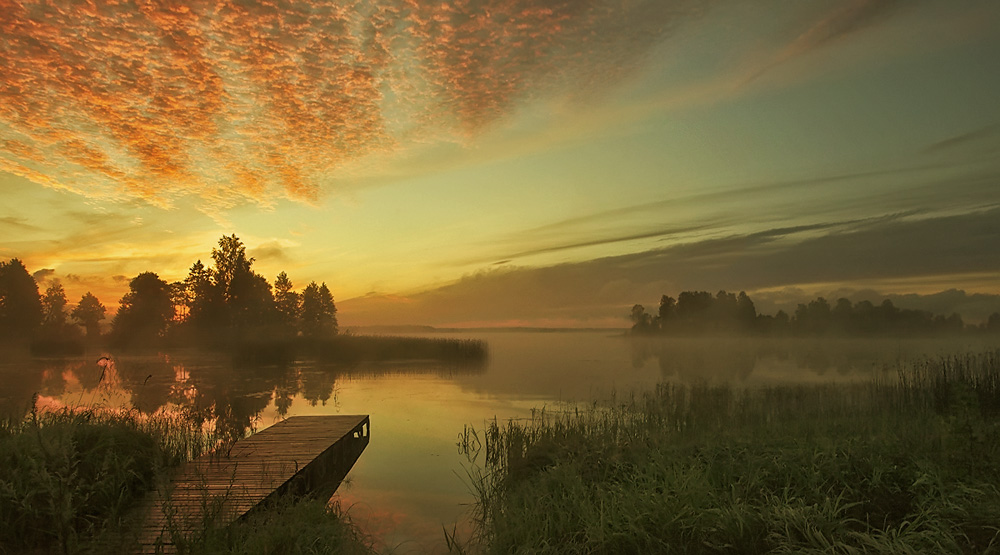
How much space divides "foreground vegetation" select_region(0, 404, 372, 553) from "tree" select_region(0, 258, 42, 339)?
2477 inches

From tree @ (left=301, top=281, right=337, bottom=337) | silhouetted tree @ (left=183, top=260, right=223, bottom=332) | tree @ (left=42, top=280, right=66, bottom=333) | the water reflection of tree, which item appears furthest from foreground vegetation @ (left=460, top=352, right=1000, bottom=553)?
tree @ (left=42, top=280, right=66, bottom=333)

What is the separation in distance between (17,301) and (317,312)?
29659mm

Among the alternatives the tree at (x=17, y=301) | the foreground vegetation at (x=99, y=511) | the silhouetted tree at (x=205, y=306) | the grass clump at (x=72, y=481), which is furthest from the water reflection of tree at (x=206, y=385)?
the tree at (x=17, y=301)

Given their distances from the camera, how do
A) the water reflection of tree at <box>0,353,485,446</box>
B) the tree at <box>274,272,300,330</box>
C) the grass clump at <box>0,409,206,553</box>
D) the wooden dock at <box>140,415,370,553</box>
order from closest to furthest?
1. the grass clump at <box>0,409,206,553</box>
2. the wooden dock at <box>140,415,370,553</box>
3. the water reflection of tree at <box>0,353,485,446</box>
4. the tree at <box>274,272,300,330</box>

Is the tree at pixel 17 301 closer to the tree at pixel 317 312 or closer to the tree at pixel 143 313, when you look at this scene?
the tree at pixel 143 313

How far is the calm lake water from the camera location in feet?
34.4

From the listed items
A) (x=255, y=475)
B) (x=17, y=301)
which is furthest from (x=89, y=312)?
(x=255, y=475)

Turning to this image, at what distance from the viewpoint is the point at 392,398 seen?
2216 centimetres

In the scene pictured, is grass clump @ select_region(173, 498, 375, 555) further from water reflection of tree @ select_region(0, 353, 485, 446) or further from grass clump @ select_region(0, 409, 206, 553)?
water reflection of tree @ select_region(0, 353, 485, 446)

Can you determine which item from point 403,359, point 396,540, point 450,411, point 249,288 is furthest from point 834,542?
point 249,288

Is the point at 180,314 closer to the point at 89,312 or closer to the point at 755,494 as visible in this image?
the point at 89,312

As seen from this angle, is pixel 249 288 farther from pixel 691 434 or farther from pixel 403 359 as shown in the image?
pixel 691 434

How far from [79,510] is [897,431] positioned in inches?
521

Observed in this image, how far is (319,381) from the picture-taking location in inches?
1083
